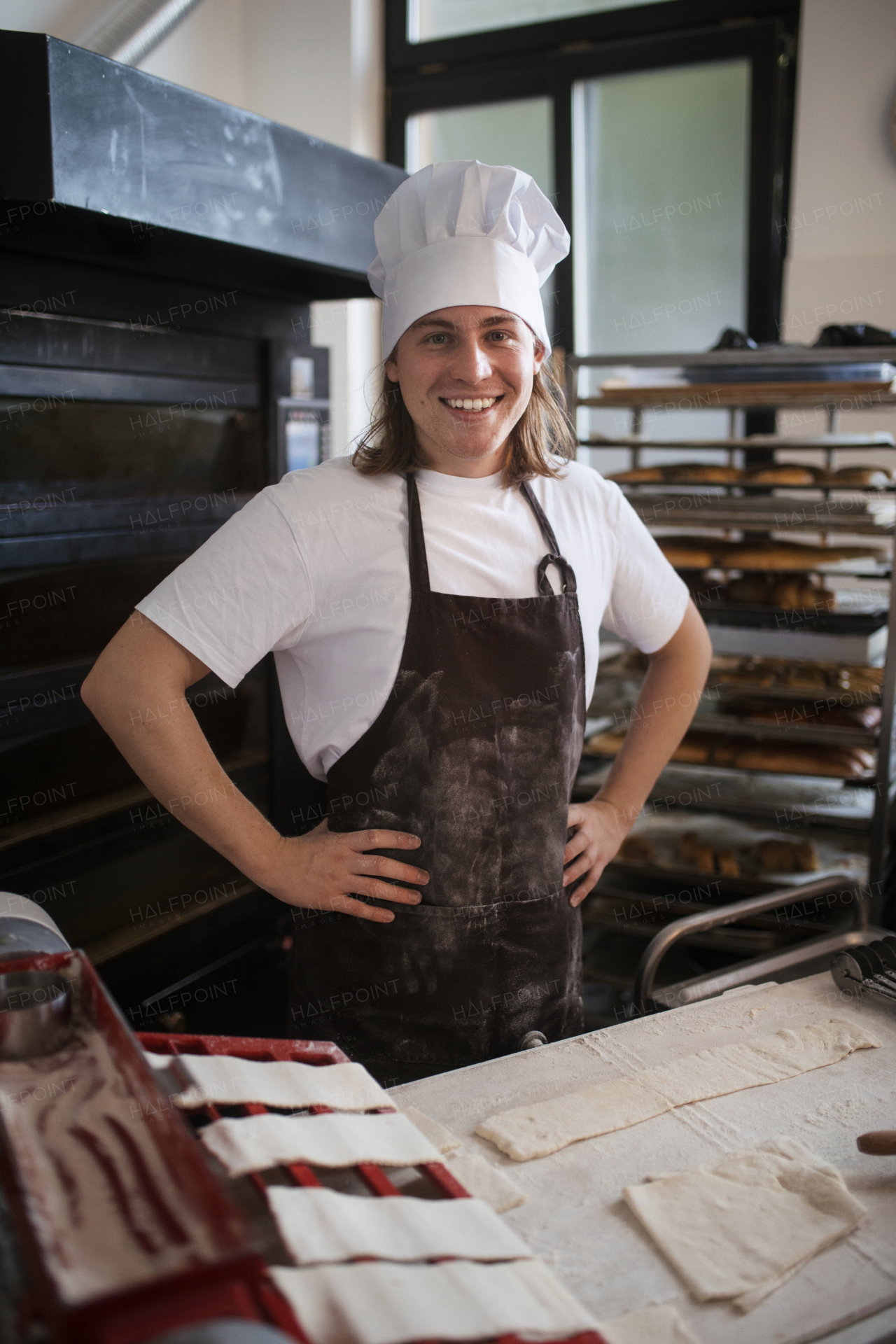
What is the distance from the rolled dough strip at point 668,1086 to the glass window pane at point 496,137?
9.51 ft

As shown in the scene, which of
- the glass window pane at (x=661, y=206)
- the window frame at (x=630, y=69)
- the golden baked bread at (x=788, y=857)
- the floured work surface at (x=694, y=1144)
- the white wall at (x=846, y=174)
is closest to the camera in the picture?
the floured work surface at (x=694, y=1144)

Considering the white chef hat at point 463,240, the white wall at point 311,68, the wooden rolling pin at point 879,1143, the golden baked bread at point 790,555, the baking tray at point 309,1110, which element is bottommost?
the wooden rolling pin at point 879,1143

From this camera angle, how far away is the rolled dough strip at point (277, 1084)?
33.4 inches

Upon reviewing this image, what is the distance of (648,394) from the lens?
8.23ft

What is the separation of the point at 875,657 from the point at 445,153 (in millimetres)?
2587

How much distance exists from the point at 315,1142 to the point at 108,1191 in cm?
21

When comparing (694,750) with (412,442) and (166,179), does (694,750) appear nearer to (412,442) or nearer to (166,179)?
(412,442)

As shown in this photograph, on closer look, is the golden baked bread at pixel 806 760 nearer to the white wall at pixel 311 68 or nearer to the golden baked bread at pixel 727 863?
the golden baked bread at pixel 727 863

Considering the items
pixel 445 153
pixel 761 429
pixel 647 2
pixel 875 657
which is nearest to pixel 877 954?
pixel 875 657

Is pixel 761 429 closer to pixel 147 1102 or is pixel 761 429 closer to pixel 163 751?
pixel 163 751

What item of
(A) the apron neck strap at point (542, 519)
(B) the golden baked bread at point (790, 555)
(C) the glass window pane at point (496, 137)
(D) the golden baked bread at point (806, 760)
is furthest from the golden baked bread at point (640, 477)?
(C) the glass window pane at point (496, 137)

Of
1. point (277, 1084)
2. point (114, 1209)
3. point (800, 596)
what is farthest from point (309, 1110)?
point (800, 596)

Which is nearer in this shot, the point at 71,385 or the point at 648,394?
the point at 71,385

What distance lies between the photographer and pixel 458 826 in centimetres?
138
